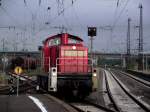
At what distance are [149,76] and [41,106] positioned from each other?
46.6 metres

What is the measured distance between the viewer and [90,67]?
25797 mm

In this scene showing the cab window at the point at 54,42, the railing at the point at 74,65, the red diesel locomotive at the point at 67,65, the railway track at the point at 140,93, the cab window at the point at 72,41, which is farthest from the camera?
the cab window at the point at 54,42

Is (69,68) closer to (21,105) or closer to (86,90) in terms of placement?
(86,90)

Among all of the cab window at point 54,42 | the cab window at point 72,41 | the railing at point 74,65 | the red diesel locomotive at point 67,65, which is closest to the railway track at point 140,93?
the red diesel locomotive at point 67,65

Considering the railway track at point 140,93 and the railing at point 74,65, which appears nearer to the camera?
the railway track at point 140,93

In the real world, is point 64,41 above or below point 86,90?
above

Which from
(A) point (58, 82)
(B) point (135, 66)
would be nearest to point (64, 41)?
(A) point (58, 82)

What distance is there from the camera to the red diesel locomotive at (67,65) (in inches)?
977

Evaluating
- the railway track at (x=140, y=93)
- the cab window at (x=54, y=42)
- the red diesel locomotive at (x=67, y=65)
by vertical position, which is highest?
the cab window at (x=54, y=42)

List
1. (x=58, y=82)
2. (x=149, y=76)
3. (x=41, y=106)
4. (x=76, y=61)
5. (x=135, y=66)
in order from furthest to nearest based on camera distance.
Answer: (x=135, y=66) < (x=149, y=76) < (x=76, y=61) < (x=58, y=82) < (x=41, y=106)

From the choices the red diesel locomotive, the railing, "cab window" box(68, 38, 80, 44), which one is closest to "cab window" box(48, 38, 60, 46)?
the red diesel locomotive

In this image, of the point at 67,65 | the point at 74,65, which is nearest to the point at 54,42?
the point at 67,65

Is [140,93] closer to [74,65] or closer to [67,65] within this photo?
[74,65]

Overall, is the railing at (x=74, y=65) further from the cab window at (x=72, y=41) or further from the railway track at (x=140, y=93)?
the railway track at (x=140, y=93)
